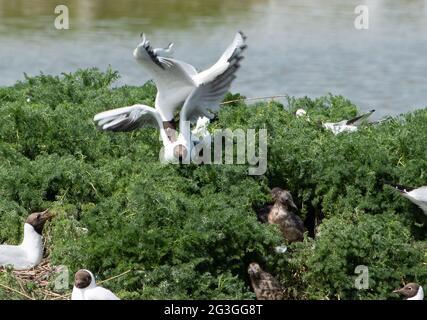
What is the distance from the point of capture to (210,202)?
7484 mm

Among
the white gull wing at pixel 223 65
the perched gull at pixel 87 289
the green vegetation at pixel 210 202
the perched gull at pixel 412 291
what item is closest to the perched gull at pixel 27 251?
the green vegetation at pixel 210 202

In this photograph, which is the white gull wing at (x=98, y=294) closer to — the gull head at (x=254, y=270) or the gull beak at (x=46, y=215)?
the gull head at (x=254, y=270)

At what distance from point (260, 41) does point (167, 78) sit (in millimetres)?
9336

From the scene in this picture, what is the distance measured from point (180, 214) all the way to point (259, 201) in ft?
3.07

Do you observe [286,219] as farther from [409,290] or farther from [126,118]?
[126,118]

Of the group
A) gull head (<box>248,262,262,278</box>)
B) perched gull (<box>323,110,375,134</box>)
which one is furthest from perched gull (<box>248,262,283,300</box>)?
perched gull (<box>323,110,375,134</box>)

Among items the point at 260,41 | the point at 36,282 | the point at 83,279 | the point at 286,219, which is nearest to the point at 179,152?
the point at 286,219

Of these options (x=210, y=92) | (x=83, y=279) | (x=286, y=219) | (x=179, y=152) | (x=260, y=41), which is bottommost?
(x=260, y=41)

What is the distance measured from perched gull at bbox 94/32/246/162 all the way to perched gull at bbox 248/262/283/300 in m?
1.37

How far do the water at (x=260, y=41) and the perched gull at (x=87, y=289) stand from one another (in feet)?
25.8

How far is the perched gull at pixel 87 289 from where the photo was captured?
6.44 m
